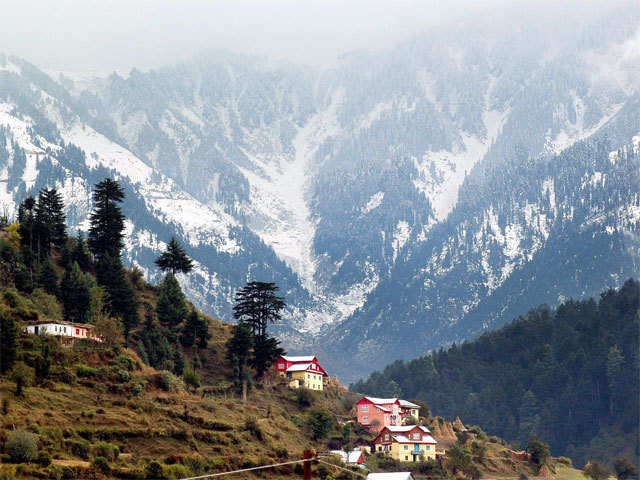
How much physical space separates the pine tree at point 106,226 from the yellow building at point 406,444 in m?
52.2

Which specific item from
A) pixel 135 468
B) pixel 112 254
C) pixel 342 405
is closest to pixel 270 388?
pixel 342 405

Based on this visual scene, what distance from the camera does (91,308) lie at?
5910 inches

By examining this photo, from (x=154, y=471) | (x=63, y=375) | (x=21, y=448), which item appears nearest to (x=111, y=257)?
(x=63, y=375)

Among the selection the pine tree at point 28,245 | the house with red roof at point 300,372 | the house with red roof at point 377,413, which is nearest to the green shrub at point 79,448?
the pine tree at point 28,245

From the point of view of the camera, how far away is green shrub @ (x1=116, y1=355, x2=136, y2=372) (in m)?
137

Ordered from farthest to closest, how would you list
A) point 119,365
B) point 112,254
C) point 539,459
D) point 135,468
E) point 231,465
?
point 539,459, point 112,254, point 119,365, point 231,465, point 135,468

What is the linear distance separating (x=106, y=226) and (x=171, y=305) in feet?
60.1

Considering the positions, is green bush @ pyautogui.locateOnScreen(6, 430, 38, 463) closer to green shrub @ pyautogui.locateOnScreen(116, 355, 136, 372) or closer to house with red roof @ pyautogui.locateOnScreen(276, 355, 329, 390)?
green shrub @ pyautogui.locateOnScreen(116, 355, 136, 372)

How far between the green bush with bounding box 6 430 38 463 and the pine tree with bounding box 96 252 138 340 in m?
55.2

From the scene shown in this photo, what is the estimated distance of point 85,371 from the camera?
130125 millimetres

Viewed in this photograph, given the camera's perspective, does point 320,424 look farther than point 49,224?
No

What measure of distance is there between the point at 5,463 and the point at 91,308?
167 ft

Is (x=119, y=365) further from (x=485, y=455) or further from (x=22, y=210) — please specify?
(x=485, y=455)

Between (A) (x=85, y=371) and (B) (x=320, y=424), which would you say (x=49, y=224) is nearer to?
(A) (x=85, y=371)
